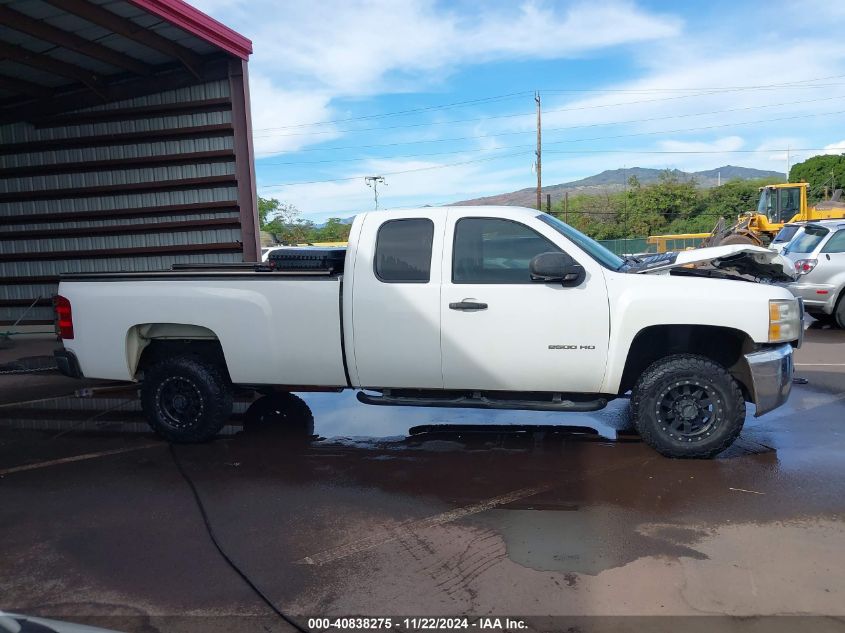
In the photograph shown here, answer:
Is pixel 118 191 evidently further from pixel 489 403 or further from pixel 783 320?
pixel 783 320

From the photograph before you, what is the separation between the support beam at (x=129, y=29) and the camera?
879 cm

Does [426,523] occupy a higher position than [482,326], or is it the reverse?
[482,326]

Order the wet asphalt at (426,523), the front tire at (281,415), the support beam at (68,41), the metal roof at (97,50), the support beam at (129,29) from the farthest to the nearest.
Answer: the metal roof at (97,50) → the support beam at (68,41) → the support beam at (129,29) → the front tire at (281,415) → the wet asphalt at (426,523)

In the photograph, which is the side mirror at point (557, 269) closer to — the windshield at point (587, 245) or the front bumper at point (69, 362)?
the windshield at point (587, 245)

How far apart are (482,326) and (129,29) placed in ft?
25.0

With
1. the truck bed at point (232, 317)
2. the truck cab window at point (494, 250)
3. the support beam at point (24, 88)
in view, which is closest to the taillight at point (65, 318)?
the truck bed at point (232, 317)

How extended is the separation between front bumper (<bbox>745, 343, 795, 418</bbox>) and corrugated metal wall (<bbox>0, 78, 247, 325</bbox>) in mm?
8902

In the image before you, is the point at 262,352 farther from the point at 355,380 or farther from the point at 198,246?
the point at 198,246

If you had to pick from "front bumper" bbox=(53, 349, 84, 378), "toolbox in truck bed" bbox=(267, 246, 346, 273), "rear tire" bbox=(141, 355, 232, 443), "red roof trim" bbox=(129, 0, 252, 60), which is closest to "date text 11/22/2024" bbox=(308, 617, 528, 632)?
"rear tire" bbox=(141, 355, 232, 443)

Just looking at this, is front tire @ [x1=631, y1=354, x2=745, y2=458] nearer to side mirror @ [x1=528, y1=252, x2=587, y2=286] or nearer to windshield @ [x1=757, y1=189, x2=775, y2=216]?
side mirror @ [x1=528, y1=252, x2=587, y2=286]

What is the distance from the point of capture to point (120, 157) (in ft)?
39.8

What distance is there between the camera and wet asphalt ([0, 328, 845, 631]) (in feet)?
11.2

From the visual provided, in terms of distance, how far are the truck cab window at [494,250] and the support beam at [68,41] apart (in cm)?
741

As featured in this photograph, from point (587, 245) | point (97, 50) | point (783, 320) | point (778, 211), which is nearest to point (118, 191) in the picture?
point (97, 50)
